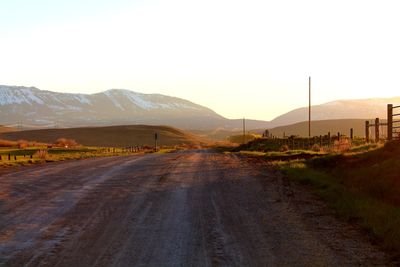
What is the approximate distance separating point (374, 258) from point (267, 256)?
157 centimetres

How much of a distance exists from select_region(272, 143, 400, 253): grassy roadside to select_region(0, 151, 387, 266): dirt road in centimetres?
43

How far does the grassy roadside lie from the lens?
1026cm

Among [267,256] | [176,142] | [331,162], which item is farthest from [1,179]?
[176,142]

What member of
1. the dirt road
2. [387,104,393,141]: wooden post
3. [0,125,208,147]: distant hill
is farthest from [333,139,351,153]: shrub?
[0,125,208,147]: distant hill

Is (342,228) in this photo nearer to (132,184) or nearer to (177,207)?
(177,207)

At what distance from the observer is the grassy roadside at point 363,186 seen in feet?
33.7

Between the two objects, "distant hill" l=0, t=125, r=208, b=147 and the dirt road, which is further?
"distant hill" l=0, t=125, r=208, b=147

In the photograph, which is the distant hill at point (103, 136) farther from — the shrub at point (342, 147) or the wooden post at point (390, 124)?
the wooden post at point (390, 124)

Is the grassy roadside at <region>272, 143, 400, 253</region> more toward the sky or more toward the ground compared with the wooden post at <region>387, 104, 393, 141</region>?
more toward the ground

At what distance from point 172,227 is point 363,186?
711 cm

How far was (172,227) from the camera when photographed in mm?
10352

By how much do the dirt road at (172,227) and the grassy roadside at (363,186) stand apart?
16.8 inches

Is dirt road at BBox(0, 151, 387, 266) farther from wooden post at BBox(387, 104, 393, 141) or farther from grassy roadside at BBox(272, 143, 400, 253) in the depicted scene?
wooden post at BBox(387, 104, 393, 141)

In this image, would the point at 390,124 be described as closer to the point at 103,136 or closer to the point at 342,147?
the point at 342,147
